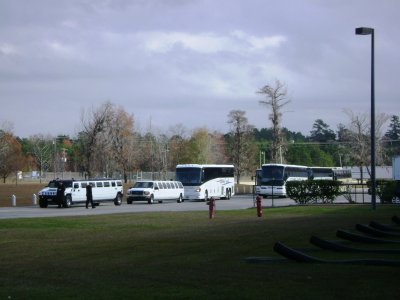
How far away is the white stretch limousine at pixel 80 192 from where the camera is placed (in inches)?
1869

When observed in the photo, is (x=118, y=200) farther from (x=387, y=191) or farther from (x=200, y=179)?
(x=387, y=191)

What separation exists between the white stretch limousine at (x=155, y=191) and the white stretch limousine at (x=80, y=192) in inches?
99.8

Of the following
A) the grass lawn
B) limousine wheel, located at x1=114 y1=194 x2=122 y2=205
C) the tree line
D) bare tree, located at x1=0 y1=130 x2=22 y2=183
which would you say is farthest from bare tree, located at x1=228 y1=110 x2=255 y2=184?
the grass lawn

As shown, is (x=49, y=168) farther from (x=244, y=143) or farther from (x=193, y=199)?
(x=193, y=199)

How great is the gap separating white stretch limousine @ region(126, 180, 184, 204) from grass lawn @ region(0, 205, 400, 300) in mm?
30503

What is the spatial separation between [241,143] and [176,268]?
8340cm

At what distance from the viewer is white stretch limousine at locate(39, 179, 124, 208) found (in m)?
47.5

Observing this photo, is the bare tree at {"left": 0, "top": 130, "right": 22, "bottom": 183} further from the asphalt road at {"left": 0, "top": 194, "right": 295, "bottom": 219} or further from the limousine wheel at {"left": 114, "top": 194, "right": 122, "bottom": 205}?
the limousine wheel at {"left": 114, "top": 194, "right": 122, "bottom": 205}

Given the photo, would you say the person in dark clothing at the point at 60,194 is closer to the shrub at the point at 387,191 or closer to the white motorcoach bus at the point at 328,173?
the shrub at the point at 387,191

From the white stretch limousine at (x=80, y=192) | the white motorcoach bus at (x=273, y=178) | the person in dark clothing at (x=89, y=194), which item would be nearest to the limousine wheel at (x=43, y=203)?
the white stretch limousine at (x=80, y=192)

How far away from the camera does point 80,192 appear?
160 ft

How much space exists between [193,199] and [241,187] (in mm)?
30977

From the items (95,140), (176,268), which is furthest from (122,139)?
(176,268)

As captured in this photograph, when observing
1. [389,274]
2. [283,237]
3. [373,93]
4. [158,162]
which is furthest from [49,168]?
[389,274]
